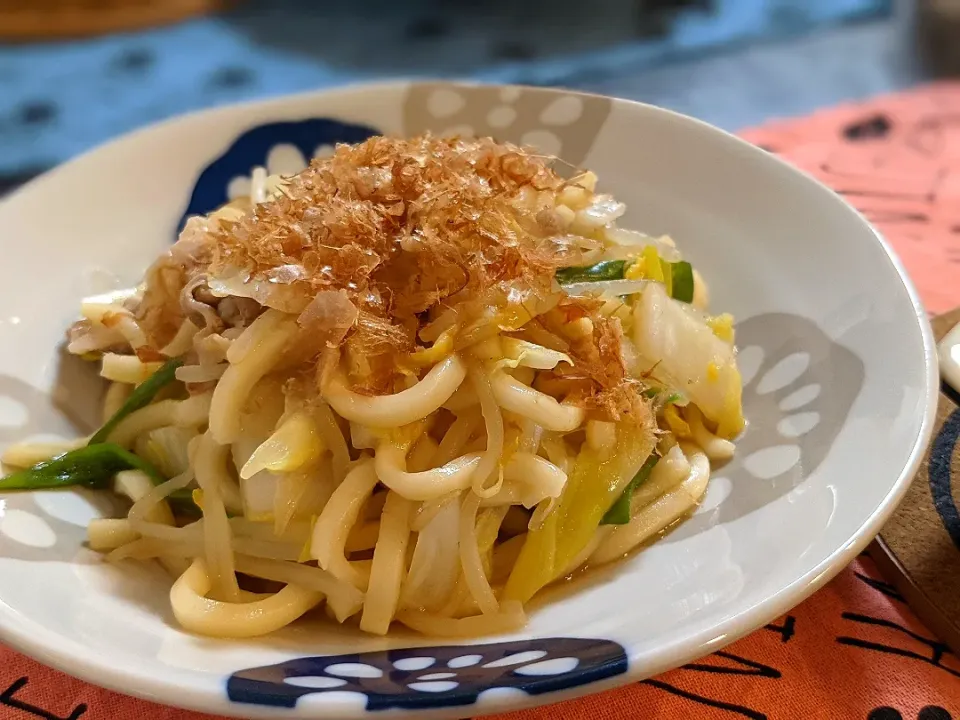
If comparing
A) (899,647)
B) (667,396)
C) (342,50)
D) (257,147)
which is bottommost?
(342,50)

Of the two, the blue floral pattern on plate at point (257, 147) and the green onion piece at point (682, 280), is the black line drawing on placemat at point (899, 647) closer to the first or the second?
the green onion piece at point (682, 280)

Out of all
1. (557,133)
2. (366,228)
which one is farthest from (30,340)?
(557,133)

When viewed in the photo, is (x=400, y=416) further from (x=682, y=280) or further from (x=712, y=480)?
(x=682, y=280)

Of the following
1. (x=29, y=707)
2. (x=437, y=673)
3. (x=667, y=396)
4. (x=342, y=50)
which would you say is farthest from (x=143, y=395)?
(x=342, y=50)

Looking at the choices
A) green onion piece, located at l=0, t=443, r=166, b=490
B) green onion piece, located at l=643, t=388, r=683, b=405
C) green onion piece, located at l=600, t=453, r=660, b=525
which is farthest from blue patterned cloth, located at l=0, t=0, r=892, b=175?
green onion piece, located at l=600, t=453, r=660, b=525

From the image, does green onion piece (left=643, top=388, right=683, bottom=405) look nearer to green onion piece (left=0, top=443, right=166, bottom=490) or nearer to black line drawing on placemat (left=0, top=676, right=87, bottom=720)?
green onion piece (left=0, top=443, right=166, bottom=490)
